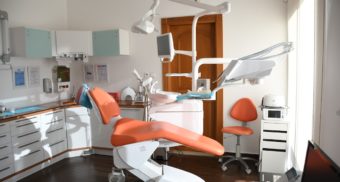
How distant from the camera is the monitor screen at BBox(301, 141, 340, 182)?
857 mm

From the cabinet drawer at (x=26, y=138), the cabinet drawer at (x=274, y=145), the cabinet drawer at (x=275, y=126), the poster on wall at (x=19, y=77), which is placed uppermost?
the poster on wall at (x=19, y=77)

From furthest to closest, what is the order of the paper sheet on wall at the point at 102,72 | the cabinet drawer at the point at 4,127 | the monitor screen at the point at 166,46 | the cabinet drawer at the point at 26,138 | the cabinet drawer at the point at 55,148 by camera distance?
the paper sheet on wall at the point at 102,72
the cabinet drawer at the point at 55,148
the cabinet drawer at the point at 26,138
the cabinet drawer at the point at 4,127
the monitor screen at the point at 166,46

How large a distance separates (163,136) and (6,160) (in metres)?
2.66

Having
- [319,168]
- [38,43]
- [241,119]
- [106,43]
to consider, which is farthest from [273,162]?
[38,43]

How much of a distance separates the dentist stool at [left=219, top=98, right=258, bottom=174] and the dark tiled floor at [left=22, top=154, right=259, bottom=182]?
0.41 ft

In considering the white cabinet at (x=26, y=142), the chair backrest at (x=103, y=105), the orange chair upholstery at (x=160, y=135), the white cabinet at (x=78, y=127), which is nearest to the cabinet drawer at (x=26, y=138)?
the white cabinet at (x=26, y=142)

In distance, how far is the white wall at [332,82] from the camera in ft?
4.21

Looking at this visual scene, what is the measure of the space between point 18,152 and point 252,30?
374 centimetres

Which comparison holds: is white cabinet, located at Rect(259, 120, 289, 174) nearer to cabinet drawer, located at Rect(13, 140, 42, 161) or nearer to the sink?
the sink

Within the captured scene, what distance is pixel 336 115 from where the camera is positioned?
1.32m

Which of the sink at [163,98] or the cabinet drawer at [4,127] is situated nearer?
the sink at [163,98]

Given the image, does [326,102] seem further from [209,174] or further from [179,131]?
[209,174]

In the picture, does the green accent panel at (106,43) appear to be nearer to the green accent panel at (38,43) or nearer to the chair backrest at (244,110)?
the green accent panel at (38,43)

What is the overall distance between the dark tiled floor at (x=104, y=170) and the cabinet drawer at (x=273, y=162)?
0.21 m
